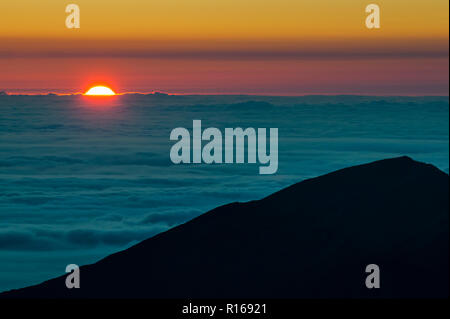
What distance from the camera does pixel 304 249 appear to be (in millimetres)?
12500

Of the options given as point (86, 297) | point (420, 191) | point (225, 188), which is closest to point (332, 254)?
point (420, 191)

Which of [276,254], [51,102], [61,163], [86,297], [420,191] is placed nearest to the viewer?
[86,297]

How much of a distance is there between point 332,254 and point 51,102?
284 ft

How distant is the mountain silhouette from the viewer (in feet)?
37.5

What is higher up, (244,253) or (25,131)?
(25,131)

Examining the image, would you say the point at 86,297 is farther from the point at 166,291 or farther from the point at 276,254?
the point at 276,254

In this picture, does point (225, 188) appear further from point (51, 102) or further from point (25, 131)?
point (51, 102)

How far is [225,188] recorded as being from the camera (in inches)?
1308

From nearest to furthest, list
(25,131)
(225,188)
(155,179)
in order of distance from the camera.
Answer: (225,188), (155,179), (25,131)

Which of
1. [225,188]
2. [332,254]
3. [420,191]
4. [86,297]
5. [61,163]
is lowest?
[86,297]

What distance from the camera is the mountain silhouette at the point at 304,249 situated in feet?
37.5

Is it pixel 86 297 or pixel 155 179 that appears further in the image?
pixel 155 179

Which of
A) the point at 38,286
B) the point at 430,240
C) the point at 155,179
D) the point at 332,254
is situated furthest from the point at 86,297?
the point at 155,179

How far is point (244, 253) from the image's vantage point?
12.8 meters
